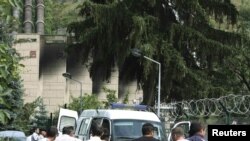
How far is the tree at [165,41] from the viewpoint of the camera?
140 feet

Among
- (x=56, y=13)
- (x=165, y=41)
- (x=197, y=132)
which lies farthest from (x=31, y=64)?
(x=197, y=132)

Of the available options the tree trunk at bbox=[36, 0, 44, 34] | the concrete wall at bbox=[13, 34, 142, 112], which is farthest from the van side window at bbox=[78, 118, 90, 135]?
the tree trunk at bbox=[36, 0, 44, 34]

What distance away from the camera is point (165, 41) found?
1698 inches

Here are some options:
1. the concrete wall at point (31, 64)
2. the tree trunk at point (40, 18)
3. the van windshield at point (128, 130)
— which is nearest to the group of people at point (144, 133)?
the van windshield at point (128, 130)

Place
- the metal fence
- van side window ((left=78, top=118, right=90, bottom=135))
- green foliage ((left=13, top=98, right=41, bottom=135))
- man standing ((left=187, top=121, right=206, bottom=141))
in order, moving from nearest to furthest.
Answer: man standing ((left=187, top=121, right=206, bottom=141)), van side window ((left=78, top=118, right=90, bottom=135)), the metal fence, green foliage ((left=13, top=98, right=41, bottom=135))

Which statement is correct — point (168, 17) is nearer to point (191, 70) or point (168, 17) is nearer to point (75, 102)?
point (191, 70)

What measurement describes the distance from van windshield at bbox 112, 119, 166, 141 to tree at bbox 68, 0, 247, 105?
23602mm

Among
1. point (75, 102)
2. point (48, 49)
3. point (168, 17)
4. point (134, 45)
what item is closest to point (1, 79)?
point (134, 45)

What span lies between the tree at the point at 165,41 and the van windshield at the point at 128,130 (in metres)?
23.6

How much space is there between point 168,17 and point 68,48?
7.69 metres

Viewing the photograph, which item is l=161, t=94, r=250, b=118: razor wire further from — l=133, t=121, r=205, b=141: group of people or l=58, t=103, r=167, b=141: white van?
l=133, t=121, r=205, b=141: group of people

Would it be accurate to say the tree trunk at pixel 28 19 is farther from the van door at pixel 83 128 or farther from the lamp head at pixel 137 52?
the van door at pixel 83 128

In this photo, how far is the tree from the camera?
4275 cm

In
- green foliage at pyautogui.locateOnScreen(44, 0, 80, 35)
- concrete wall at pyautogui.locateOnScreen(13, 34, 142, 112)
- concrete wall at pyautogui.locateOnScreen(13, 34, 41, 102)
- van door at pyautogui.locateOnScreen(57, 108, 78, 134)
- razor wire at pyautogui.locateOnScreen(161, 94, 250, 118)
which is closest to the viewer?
razor wire at pyautogui.locateOnScreen(161, 94, 250, 118)
